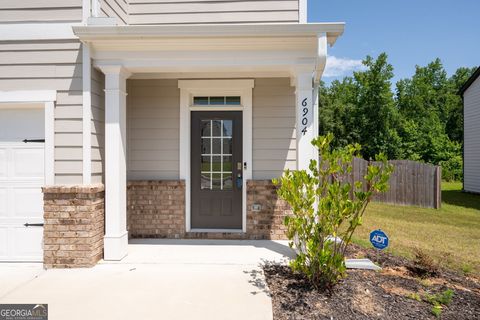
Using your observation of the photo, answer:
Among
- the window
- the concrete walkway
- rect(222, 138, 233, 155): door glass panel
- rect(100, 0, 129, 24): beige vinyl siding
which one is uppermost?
rect(100, 0, 129, 24): beige vinyl siding

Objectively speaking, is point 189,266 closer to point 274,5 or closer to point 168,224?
point 168,224

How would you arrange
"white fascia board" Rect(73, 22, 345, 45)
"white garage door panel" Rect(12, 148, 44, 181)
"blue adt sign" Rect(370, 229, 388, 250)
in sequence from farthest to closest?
"white garage door panel" Rect(12, 148, 44, 181) → "white fascia board" Rect(73, 22, 345, 45) → "blue adt sign" Rect(370, 229, 388, 250)

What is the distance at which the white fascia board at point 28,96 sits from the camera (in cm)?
396

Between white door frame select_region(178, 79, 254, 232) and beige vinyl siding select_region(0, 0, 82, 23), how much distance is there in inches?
69.8

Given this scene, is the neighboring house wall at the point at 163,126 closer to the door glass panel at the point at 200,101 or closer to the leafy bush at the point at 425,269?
the door glass panel at the point at 200,101

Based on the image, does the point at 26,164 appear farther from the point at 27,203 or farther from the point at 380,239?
the point at 380,239

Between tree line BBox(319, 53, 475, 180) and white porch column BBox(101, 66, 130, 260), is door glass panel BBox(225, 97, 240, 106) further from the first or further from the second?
tree line BBox(319, 53, 475, 180)

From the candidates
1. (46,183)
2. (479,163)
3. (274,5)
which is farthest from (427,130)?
(46,183)

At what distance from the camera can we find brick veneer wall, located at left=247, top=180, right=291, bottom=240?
5184 millimetres

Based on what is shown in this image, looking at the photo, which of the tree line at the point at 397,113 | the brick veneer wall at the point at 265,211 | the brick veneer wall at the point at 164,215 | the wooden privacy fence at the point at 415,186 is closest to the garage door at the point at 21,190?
the brick veneer wall at the point at 164,215

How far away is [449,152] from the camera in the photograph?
21391 mm

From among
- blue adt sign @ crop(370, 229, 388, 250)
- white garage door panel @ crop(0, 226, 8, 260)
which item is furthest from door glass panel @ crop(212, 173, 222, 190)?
white garage door panel @ crop(0, 226, 8, 260)

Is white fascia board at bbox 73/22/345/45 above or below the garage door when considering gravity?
above

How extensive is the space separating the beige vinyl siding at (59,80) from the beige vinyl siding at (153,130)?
4.45 ft
